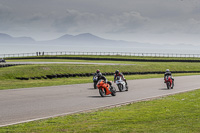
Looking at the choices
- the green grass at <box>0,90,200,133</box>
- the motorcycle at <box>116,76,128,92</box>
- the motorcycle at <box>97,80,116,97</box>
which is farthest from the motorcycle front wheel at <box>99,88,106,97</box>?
the green grass at <box>0,90,200,133</box>

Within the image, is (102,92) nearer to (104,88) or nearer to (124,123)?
(104,88)

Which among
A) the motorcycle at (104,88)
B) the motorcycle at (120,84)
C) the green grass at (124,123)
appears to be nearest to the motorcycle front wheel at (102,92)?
the motorcycle at (104,88)

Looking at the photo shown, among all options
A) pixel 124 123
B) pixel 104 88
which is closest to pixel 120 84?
pixel 104 88

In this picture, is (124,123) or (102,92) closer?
(124,123)

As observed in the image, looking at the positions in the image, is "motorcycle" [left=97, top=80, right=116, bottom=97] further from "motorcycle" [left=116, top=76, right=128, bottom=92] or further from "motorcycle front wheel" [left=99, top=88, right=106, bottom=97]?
"motorcycle" [left=116, top=76, right=128, bottom=92]

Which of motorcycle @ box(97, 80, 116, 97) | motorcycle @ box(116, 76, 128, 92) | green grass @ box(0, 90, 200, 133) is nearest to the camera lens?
green grass @ box(0, 90, 200, 133)

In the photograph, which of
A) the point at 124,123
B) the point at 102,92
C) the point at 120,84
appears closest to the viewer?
the point at 124,123

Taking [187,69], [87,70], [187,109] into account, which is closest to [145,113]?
Answer: [187,109]

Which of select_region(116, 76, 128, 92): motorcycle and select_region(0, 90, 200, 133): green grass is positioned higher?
select_region(116, 76, 128, 92): motorcycle

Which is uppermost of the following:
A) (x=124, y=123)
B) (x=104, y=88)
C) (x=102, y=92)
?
(x=104, y=88)

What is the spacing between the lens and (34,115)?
12.1 m

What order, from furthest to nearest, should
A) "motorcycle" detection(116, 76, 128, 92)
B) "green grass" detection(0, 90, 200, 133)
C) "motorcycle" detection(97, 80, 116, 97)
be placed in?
"motorcycle" detection(116, 76, 128, 92), "motorcycle" detection(97, 80, 116, 97), "green grass" detection(0, 90, 200, 133)

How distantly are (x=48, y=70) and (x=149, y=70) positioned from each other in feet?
53.7

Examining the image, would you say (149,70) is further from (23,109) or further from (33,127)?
(33,127)
